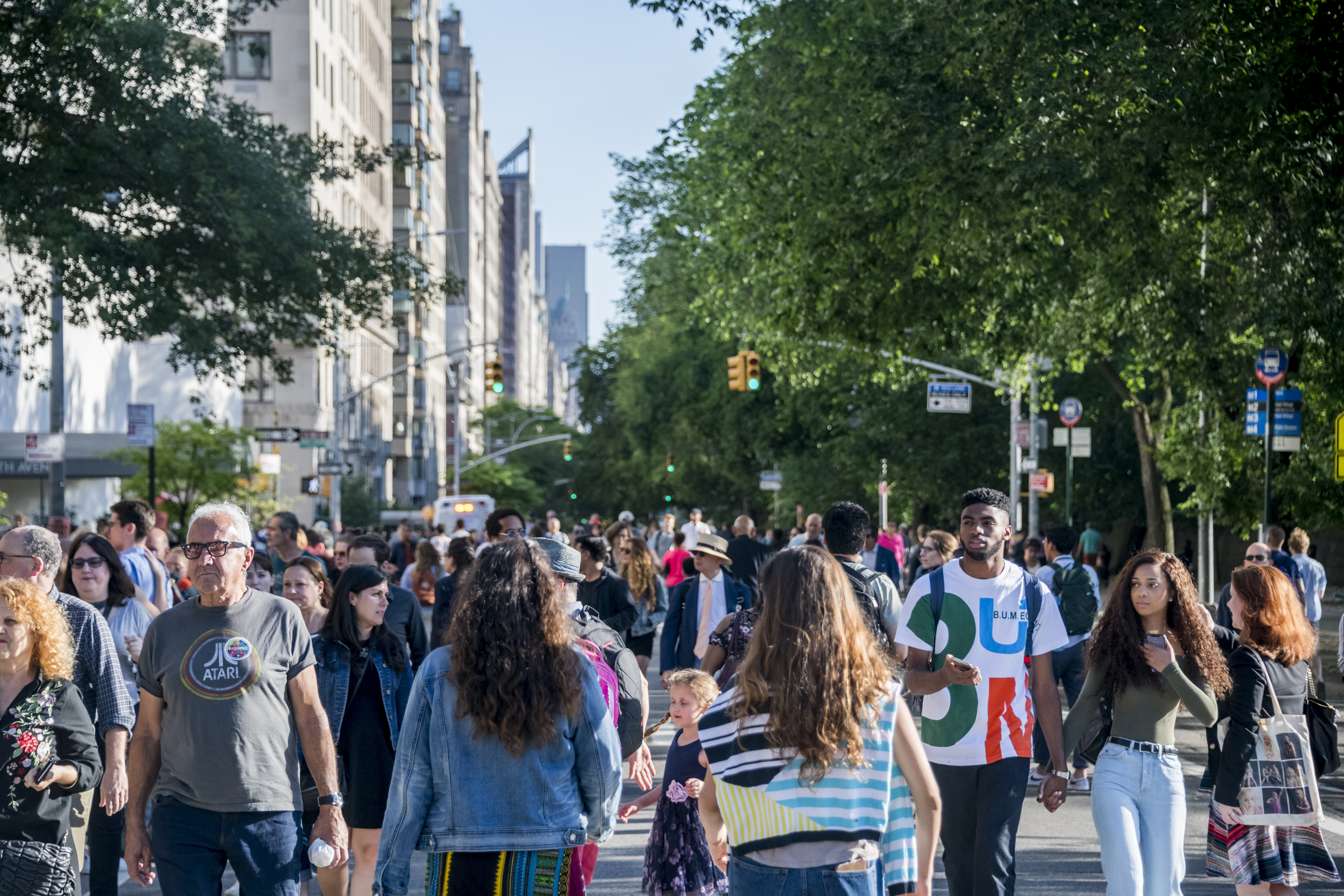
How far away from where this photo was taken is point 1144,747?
578 cm

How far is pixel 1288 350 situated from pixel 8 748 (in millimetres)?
15839

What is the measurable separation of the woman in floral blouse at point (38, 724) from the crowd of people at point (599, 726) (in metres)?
0.01

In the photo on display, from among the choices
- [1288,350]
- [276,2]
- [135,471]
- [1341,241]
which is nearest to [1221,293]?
[1288,350]

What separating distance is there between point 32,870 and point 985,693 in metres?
3.47

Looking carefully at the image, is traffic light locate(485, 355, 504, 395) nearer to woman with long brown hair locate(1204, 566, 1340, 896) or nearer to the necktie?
the necktie

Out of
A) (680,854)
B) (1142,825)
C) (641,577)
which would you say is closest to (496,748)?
(680,854)

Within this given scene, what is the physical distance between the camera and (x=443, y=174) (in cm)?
11412

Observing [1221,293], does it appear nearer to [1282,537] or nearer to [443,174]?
[1282,537]

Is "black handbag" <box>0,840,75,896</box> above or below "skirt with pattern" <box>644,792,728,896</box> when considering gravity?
above

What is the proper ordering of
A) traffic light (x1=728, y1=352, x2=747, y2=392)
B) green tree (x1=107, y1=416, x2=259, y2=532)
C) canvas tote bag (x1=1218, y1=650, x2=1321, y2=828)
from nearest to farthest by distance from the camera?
canvas tote bag (x1=1218, y1=650, x2=1321, y2=828)
traffic light (x1=728, y1=352, x2=747, y2=392)
green tree (x1=107, y1=416, x2=259, y2=532)

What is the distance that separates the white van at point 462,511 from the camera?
47.8 m

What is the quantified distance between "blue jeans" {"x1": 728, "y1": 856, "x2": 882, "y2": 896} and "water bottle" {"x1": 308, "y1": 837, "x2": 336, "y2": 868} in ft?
5.34

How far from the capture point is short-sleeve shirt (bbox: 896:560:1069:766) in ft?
19.2

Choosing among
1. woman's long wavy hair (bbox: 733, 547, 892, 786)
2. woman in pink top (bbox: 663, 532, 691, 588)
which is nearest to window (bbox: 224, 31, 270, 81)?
woman in pink top (bbox: 663, 532, 691, 588)
